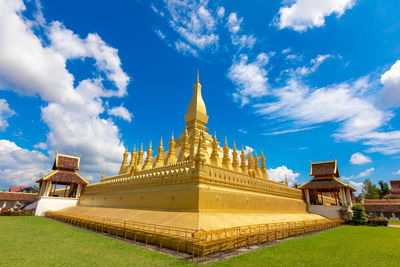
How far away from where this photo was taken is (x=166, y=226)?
13.3 metres

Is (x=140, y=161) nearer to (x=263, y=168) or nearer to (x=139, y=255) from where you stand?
(x=263, y=168)

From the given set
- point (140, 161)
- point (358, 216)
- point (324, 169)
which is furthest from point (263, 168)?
point (140, 161)

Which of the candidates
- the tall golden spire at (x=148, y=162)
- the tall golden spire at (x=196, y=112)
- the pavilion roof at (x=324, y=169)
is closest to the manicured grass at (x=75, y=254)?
the tall golden spire at (x=148, y=162)

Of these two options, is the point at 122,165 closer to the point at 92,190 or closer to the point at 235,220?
the point at 92,190

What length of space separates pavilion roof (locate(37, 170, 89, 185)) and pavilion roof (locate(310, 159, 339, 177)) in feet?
123

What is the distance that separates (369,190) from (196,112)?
5675cm

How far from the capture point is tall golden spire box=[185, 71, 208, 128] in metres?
35.6

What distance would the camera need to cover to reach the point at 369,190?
59.6m

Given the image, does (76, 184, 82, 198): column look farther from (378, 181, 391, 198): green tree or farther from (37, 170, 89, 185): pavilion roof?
(378, 181, 391, 198): green tree

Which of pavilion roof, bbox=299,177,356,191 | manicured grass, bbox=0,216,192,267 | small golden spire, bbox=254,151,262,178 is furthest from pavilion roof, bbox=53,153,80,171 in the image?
pavilion roof, bbox=299,177,356,191

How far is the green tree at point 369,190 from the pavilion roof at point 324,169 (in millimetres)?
31740

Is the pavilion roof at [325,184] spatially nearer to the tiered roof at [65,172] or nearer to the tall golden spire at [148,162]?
the tall golden spire at [148,162]

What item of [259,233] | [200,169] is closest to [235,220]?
[259,233]

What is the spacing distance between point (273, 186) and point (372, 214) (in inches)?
1018
